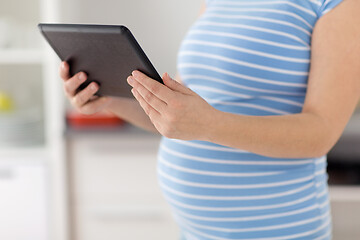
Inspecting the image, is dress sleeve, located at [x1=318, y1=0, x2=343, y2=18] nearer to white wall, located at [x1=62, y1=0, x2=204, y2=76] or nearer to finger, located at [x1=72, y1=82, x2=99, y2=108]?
finger, located at [x1=72, y1=82, x2=99, y2=108]

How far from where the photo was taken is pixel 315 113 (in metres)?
0.98

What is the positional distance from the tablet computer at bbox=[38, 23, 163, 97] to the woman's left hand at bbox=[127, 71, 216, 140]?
0.12 ft

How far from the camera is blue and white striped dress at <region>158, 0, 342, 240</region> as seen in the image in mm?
1063

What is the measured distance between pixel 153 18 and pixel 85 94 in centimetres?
160

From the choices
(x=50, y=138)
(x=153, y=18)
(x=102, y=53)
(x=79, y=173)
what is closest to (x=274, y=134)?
(x=102, y=53)

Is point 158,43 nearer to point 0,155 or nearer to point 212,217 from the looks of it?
point 0,155

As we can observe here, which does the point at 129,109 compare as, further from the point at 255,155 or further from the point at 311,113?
the point at 311,113

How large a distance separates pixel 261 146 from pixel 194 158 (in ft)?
0.70

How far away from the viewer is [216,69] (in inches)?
43.9

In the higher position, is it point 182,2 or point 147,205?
point 182,2

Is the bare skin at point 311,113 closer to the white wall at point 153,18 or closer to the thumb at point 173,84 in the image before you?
the thumb at point 173,84

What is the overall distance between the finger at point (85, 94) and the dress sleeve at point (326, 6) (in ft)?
1.52

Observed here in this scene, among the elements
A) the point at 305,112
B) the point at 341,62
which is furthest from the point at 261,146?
the point at 341,62

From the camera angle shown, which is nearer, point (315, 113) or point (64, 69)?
point (315, 113)
